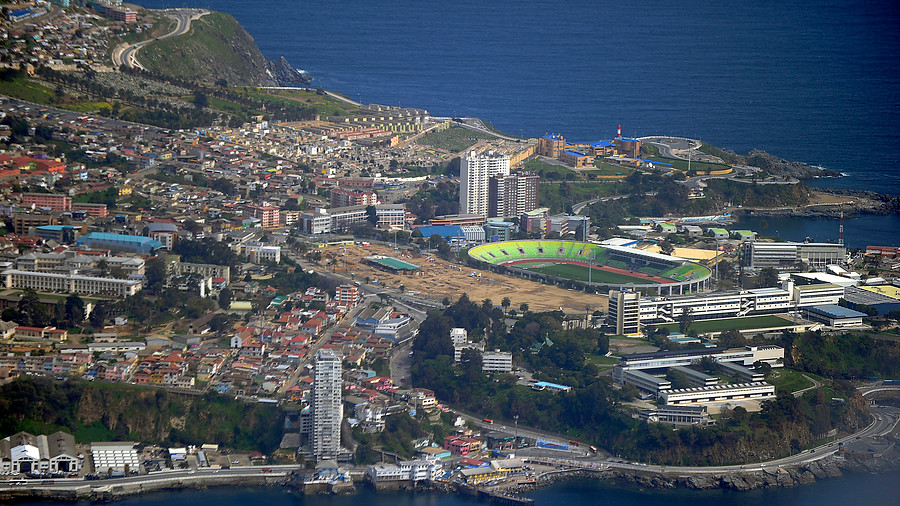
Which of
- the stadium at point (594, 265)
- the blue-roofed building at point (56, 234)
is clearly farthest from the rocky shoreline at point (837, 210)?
the blue-roofed building at point (56, 234)

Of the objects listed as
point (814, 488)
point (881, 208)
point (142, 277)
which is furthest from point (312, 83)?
point (814, 488)

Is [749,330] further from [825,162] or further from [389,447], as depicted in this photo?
[825,162]

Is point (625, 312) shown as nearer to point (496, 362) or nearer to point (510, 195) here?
point (496, 362)

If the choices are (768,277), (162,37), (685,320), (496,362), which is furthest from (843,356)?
(162,37)

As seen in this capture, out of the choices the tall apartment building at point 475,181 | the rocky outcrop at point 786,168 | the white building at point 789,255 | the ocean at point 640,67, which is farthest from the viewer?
the ocean at point 640,67

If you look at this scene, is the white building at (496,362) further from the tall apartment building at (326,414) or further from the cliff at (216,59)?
the cliff at (216,59)

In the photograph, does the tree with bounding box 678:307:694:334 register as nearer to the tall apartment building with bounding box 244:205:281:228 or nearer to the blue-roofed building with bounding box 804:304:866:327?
the blue-roofed building with bounding box 804:304:866:327

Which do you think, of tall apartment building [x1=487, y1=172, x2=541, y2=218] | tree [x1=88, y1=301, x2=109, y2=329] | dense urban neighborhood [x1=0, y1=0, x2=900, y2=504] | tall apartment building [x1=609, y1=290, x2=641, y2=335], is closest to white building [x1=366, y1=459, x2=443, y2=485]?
dense urban neighborhood [x1=0, y1=0, x2=900, y2=504]
